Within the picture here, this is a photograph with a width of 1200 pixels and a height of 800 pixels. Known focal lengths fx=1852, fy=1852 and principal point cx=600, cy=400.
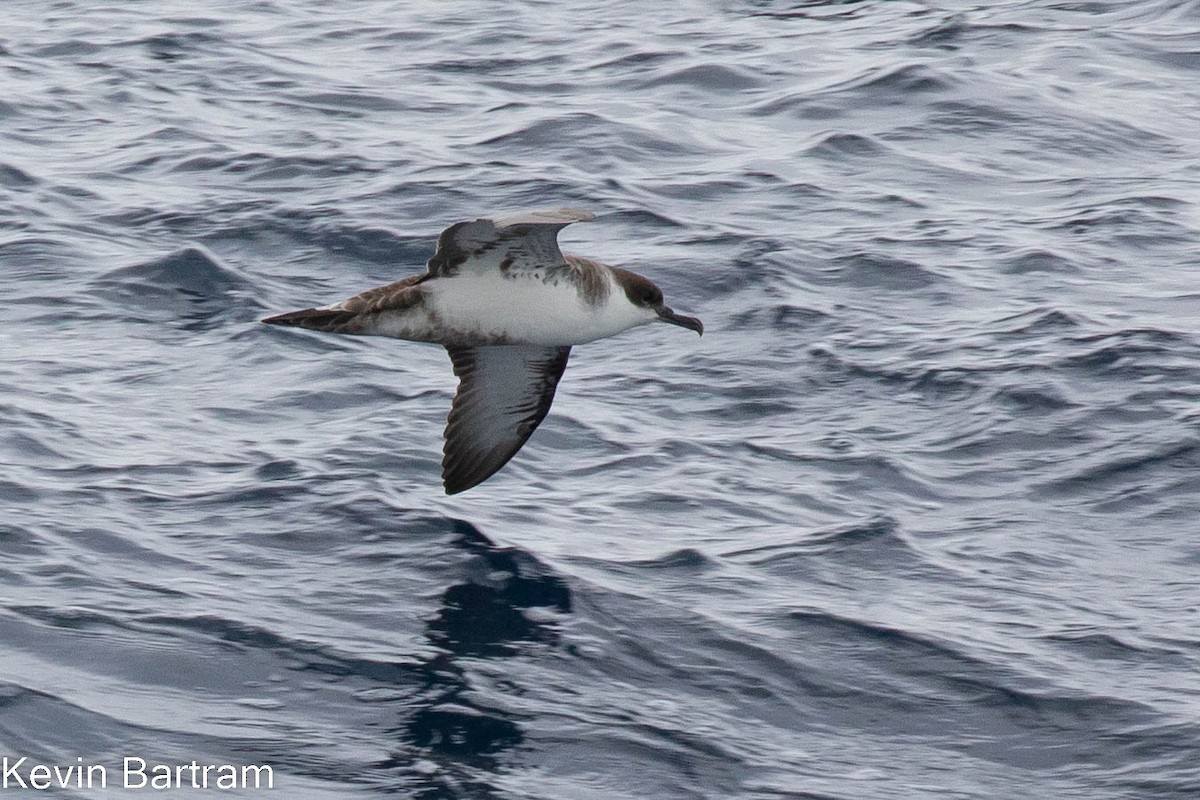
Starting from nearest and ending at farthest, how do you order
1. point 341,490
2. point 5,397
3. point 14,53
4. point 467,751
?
1. point 467,751
2. point 341,490
3. point 5,397
4. point 14,53

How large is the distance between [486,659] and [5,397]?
11.6ft

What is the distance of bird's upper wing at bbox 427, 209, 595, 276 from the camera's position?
7.94 meters

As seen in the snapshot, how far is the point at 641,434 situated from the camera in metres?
9.84

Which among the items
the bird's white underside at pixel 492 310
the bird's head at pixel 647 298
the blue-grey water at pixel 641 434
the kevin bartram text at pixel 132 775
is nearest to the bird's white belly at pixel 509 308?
the bird's white underside at pixel 492 310

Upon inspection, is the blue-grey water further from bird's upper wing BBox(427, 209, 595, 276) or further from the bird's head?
bird's upper wing BBox(427, 209, 595, 276)

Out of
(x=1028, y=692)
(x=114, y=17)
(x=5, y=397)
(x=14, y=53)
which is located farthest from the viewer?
(x=114, y=17)

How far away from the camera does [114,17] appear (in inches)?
712

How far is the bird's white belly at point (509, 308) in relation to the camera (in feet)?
27.6

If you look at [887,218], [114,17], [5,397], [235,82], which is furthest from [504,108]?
[5,397]

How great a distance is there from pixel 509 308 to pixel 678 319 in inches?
40.3

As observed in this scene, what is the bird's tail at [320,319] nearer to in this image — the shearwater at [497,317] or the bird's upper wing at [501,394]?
the shearwater at [497,317]

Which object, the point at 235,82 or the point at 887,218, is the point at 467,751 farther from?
the point at 235,82

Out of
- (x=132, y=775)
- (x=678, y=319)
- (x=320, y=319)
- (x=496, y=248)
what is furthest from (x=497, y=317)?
(x=132, y=775)

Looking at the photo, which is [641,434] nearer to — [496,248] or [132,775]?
[496,248]
